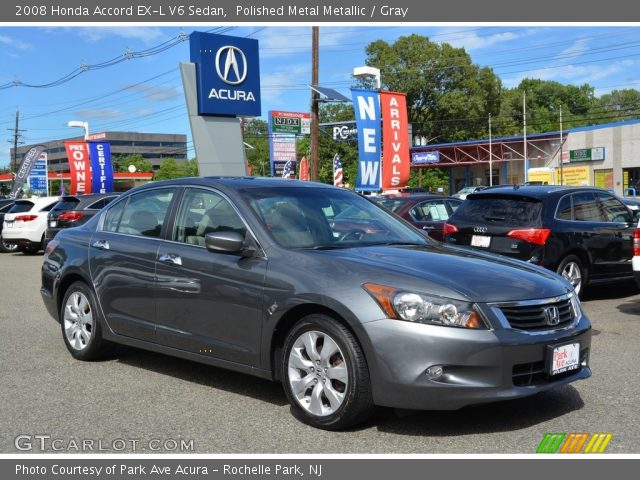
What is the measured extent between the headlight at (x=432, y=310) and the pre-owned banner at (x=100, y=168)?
29.3 metres

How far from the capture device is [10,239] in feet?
68.5

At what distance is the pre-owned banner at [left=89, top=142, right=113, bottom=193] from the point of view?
1256 inches

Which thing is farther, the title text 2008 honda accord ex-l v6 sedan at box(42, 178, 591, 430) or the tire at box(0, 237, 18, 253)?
the tire at box(0, 237, 18, 253)

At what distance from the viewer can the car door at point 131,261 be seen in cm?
594

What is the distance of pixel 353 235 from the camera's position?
5.57 m

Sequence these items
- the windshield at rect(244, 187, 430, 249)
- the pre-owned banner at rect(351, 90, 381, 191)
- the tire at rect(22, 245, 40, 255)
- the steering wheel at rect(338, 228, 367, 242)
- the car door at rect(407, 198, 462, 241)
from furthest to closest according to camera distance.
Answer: the tire at rect(22, 245, 40, 255), the pre-owned banner at rect(351, 90, 381, 191), the car door at rect(407, 198, 462, 241), the steering wheel at rect(338, 228, 367, 242), the windshield at rect(244, 187, 430, 249)

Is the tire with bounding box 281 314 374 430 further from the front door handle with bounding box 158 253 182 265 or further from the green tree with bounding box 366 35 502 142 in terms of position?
the green tree with bounding box 366 35 502 142

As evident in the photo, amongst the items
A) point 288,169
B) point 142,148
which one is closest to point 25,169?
point 288,169

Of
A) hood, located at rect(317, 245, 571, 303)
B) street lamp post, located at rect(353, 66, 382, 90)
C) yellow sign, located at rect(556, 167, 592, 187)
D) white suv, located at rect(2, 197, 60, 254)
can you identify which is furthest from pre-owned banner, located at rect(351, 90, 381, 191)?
yellow sign, located at rect(556, 167, 592, 187)

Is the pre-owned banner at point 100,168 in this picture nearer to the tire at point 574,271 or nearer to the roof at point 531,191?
the roof at point 531,191

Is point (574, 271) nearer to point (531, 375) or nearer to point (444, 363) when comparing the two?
point (531, 375)

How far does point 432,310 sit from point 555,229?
5659mm

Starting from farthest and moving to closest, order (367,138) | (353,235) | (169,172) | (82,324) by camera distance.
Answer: (169,172) < (367,138) < (82,324) < (353,235)

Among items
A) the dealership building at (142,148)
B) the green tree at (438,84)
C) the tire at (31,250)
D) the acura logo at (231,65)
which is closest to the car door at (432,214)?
the acura logo at (231,65)
